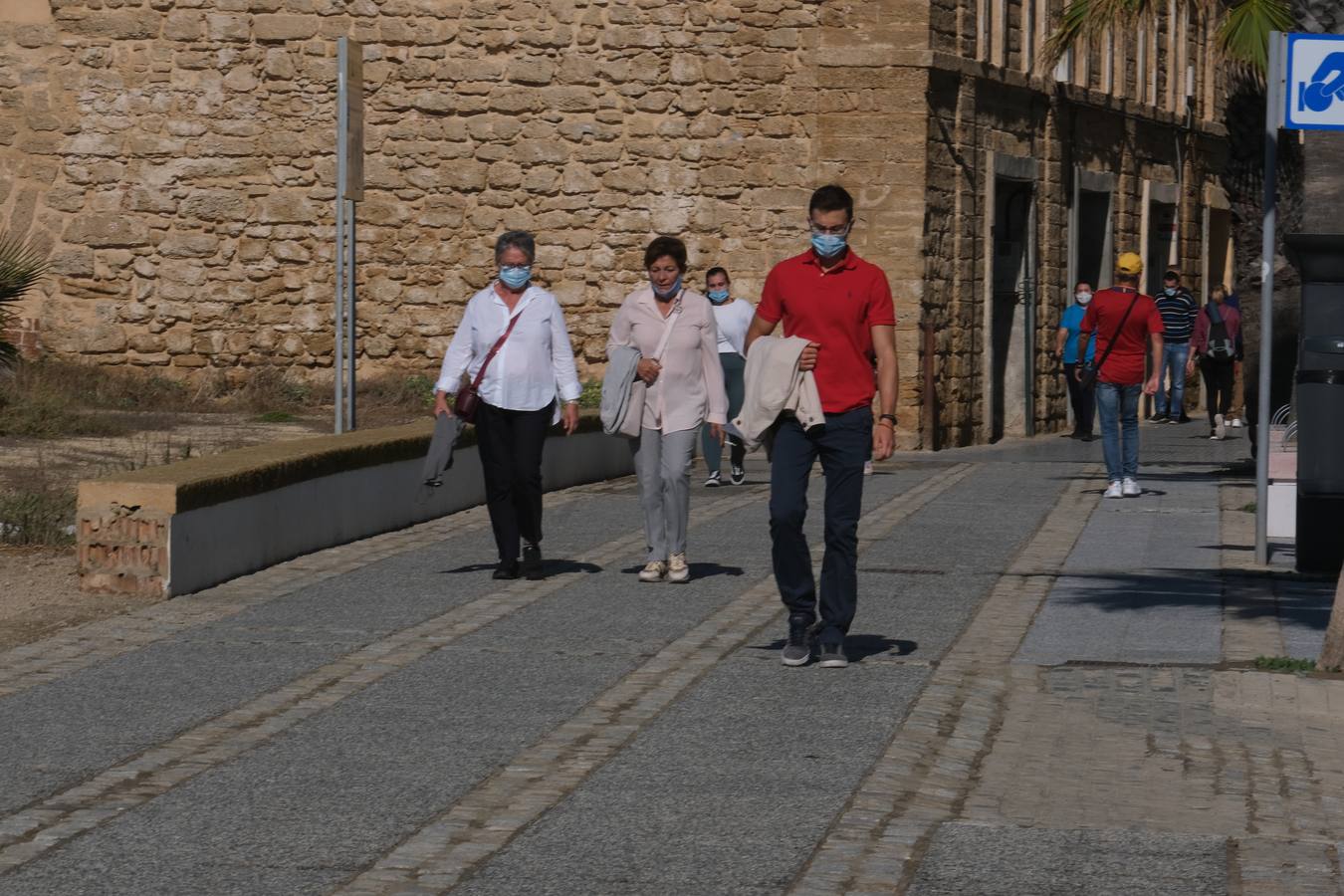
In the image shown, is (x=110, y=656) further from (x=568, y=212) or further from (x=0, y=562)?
(x=568, y=212)

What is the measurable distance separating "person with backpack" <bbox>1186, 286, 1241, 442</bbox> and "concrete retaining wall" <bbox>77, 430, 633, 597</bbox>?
1343cm

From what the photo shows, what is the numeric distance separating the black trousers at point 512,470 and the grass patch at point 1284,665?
161 inches

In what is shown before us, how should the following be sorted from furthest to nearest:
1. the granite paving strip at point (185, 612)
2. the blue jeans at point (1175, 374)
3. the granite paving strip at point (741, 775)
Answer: the blue jeans at point (1175, 374)
the granite paving strip at point (185, 612)
the granite paving strip at point (741, 775)

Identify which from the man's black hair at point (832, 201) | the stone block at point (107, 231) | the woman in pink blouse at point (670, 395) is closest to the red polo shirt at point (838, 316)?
the man's black hair at point (832, 201)

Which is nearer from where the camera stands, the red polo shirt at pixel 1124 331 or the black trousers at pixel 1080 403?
the red polo shirt at pixel 1124 331

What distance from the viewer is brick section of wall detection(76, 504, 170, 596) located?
11.0 metres

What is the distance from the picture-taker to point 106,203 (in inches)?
983

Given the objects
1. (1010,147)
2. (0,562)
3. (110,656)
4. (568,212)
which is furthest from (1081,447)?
(110,656)

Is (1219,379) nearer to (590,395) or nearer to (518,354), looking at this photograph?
(590,395)

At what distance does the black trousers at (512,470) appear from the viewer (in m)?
11.9

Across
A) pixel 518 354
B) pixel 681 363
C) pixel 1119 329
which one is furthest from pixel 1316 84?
pixel 1119 329

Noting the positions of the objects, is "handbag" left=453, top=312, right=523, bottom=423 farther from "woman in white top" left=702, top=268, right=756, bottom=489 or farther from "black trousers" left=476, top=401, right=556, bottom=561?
"woman in white top" left=702, top=268, right=756, bottom=489

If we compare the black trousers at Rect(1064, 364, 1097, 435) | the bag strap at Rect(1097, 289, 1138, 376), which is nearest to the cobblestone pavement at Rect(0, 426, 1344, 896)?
the bag strap at Rect(1097, 289, 1138, 376)

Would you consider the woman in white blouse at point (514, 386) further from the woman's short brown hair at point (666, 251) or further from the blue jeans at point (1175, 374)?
the blue jeans at point (1175, 374)
